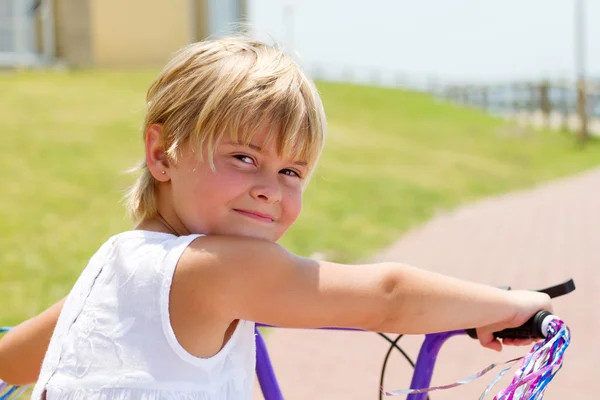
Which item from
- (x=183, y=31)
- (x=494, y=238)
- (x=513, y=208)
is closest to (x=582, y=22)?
(x=183, y=31)

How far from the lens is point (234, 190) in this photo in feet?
5.56

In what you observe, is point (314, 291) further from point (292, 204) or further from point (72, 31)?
point (72, 31)

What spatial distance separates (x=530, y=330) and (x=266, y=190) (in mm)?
613

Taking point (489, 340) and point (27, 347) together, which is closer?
point (489, 340)

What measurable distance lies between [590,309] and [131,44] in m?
16.4

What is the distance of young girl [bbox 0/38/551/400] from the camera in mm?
1618

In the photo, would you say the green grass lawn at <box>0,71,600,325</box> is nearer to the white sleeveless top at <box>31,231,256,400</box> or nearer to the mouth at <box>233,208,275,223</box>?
the mouth at <box>233,208,275,223</box>

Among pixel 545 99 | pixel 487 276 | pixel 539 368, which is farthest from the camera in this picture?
pixel 545 99

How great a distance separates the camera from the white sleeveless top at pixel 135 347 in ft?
5.27

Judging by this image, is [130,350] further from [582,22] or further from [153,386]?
[582,22]

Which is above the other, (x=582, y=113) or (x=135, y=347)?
(x=135, y=347)

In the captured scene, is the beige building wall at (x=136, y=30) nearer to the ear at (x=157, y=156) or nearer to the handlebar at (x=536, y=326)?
the ear at (x=157, y=156)

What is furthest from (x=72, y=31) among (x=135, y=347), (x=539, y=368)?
(x=539, y=368)

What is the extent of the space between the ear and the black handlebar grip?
718 millimetres
